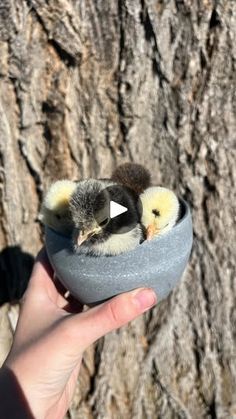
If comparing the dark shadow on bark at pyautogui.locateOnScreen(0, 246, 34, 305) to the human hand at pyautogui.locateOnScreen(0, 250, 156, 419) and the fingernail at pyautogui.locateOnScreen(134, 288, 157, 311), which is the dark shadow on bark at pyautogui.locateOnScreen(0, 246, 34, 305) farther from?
the fingernail at pyautogui.locateOnScreen(134, 288, 157, 311)

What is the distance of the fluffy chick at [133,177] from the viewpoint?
139cm

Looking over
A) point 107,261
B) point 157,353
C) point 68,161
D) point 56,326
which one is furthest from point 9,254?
point 107,261

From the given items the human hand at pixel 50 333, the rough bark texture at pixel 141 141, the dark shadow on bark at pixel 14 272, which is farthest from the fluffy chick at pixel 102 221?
the dark shadow on bark at pixel 14 272

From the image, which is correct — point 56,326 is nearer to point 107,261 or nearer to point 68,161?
point 107,261

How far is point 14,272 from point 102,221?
940 millimetres

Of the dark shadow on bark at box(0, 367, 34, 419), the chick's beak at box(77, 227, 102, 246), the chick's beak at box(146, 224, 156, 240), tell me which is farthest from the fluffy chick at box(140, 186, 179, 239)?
the dark shadow on bark at box(0, 367, 34, 419)

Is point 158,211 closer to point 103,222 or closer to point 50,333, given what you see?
point 103,222

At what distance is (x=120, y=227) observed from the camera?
1211mm

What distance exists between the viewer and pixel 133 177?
1405mm

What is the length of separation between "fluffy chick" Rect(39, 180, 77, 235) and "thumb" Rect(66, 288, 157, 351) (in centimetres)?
18

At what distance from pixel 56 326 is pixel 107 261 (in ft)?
0.70

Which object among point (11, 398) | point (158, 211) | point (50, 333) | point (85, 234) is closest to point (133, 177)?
point (158, 211)

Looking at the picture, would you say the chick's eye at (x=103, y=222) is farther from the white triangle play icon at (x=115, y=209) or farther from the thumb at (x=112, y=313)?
the thumb at (x=112, y=313)

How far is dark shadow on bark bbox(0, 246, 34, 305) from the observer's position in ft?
6.57
